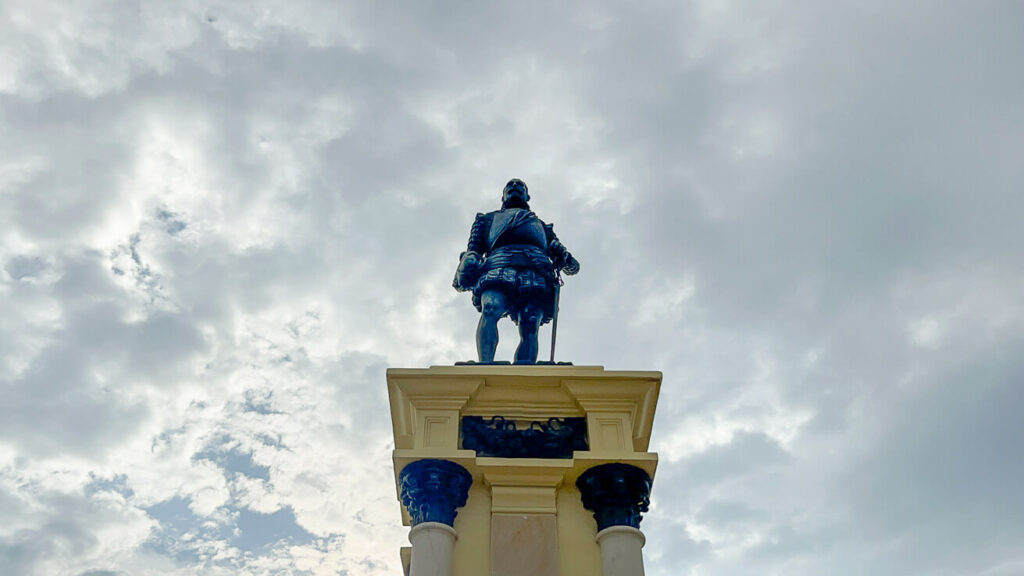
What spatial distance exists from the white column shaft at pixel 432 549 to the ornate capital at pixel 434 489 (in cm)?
9

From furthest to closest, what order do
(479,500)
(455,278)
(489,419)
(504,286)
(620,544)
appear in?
(455,278) < (504,286) < (489,419) < (479,500) < (620,544)

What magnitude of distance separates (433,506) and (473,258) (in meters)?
3.66

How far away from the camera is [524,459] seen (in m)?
7.43

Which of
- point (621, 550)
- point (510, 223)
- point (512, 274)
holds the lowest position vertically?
point (621, 550)

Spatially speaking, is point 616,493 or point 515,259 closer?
point 616,493

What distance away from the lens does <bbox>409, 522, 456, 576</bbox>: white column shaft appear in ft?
21.7

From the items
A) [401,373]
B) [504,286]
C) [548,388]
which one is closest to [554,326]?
[504,286]

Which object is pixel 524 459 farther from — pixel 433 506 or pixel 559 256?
pixel 559 256

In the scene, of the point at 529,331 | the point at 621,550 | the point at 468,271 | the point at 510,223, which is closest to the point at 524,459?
the point at 621,550

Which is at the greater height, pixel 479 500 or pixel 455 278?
pixel 455 278

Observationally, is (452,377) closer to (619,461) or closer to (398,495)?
(398,495)

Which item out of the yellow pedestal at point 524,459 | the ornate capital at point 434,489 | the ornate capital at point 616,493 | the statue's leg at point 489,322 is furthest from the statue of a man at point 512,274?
the ornate capital at point 616,493

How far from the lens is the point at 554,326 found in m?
10.0

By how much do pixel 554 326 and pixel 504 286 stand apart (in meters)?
0.89
